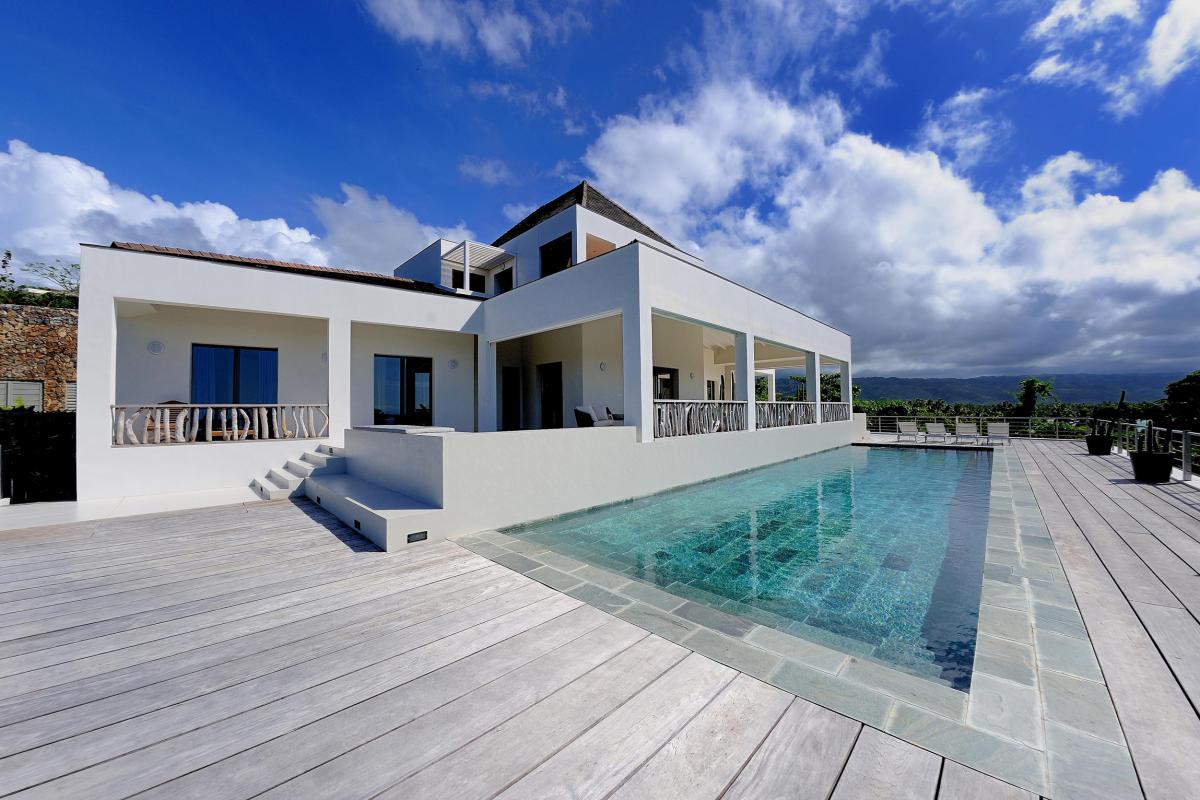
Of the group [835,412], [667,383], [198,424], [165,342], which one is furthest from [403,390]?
[835,412]

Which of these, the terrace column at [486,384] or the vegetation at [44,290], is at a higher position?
the vegetation at [44,290]

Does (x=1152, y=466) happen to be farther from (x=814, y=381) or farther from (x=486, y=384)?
(x=486, y=384)

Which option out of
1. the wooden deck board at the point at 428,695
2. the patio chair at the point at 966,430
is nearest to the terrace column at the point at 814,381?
the patio chair at the point at 966,430

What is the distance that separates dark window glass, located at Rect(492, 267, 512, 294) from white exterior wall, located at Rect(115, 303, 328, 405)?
569cm

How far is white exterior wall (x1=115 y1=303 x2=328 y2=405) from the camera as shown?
25.8ft

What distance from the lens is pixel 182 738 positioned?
1.65 metres

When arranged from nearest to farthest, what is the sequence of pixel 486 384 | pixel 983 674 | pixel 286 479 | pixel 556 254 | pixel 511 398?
pixel 983 674
pixel 286 479
pixel 486 384
pixel 556 254
pixel 511 398

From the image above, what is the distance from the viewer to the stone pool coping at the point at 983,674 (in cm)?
154

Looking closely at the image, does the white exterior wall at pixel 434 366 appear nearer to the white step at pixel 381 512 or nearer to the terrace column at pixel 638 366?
the white step at pixel 381 512

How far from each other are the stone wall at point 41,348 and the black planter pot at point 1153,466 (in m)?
23.4

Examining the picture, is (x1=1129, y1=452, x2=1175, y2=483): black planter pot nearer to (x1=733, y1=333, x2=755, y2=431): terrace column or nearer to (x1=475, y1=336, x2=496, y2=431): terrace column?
(x1=733, y1=333, x2=755, y2=431): terrace column

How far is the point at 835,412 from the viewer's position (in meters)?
16.5

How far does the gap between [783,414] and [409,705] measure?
1262 centimetres

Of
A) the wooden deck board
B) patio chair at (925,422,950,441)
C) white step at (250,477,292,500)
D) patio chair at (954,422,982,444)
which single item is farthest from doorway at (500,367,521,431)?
patio chair at (954,422,982,444)
